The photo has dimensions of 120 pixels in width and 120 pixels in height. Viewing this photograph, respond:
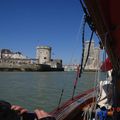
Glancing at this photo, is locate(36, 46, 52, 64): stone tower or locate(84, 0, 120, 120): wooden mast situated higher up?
locate(36, 46, 52, 64): stone tower

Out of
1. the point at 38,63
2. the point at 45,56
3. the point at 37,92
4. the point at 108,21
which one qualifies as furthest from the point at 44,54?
the point at 108,21

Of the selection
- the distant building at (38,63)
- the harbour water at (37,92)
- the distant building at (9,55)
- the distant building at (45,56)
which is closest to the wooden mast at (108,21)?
the harbour water at (37,92)

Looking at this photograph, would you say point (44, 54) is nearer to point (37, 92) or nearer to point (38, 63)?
point (38, 63)

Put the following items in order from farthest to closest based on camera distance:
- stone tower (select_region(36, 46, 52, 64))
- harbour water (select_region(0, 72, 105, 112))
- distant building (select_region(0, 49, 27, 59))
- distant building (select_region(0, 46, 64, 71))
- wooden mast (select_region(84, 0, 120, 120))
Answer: distant building (select_region(0, 49, 27, 59))
stone tower (select_region(36, 46, 52, 64))
distant building (select_region(0, 46, 64, 71))
harbour water (select_region(0, 72, 105, 112))
wooden mast (select_region(84, 0, 120, 120))

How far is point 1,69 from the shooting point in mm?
134000

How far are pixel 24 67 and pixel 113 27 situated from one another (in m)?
140

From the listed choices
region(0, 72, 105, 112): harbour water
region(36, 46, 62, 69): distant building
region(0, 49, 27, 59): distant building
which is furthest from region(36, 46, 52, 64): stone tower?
region(0, 72, 105, 112): harbour water

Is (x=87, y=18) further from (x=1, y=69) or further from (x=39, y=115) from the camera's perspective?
(x=1, y=69)

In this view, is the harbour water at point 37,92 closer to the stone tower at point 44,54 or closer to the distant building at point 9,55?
the stone tower at point 44,54

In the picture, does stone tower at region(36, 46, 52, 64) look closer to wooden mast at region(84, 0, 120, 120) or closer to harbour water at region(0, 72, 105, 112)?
harbour water at region(0, 72, 105, 112)

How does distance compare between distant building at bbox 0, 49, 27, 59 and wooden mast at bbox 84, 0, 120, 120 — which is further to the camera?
distant building at bbox 0, 49, 27, 59

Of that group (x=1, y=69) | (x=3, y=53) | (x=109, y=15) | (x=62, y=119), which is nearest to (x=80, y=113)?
(x=62, y=119)

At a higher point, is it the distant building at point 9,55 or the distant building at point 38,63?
the distant building at point 9,55

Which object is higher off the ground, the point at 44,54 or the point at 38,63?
the point at 44,54
